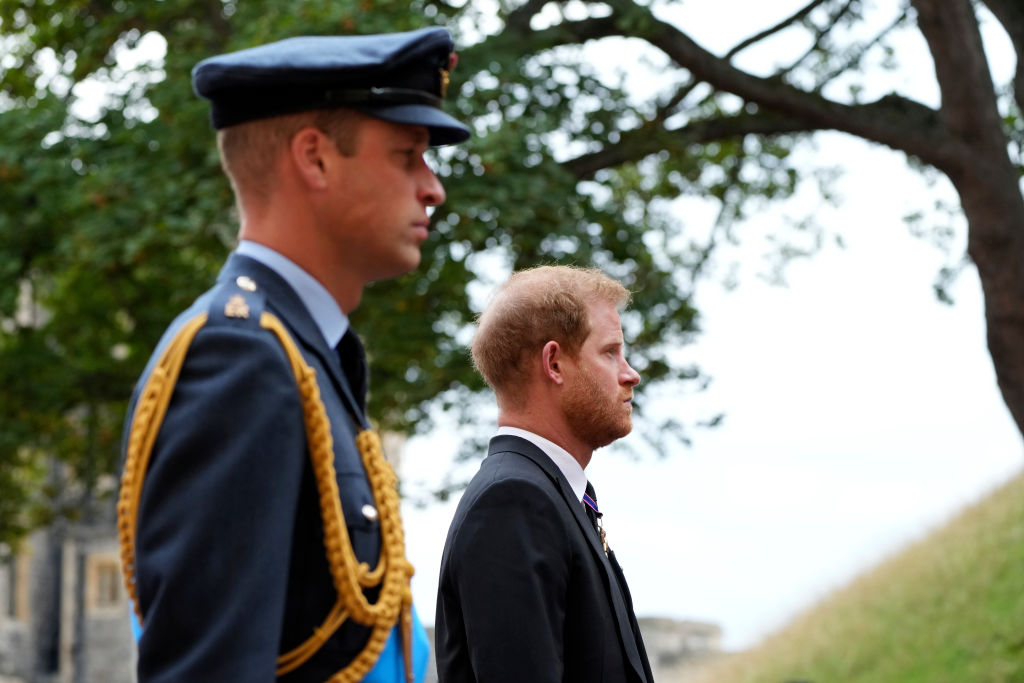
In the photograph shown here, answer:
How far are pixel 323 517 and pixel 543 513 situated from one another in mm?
1355

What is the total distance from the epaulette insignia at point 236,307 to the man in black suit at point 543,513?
4.34 feet

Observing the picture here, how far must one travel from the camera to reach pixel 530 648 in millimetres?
3139

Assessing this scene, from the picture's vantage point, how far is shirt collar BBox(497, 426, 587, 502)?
142 inches

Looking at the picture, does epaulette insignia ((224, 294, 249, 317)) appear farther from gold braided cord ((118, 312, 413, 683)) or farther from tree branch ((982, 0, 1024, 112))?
tree branch ((982, 0, 1024, 112))

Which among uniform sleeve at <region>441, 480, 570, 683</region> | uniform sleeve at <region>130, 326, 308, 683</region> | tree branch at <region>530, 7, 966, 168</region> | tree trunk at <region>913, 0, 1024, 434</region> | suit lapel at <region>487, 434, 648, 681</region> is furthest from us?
tree branch at <region>530, 7, 966, 168</region>

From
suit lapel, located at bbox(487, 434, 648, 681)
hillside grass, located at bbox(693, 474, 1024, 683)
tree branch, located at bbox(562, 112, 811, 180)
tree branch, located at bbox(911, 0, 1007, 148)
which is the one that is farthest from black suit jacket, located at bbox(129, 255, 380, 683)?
hillside grass, located at bbox(693, 474, 1024, 683)

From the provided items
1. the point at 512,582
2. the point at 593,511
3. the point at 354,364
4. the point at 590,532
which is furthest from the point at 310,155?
the point at 593,511

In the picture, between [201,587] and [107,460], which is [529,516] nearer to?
[201,587]

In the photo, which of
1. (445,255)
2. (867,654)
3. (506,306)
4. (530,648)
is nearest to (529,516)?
(530,648)

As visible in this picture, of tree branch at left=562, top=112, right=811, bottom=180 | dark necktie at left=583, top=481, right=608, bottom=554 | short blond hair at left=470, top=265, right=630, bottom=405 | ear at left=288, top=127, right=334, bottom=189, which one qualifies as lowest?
ear at left=288, top=127, right=334, bottom=189

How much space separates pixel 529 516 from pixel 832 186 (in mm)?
12494

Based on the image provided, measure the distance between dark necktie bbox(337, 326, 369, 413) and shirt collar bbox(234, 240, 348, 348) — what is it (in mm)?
83

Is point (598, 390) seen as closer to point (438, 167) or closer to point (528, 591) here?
point (528, 591)

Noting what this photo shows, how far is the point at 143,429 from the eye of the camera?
199 centimetres
